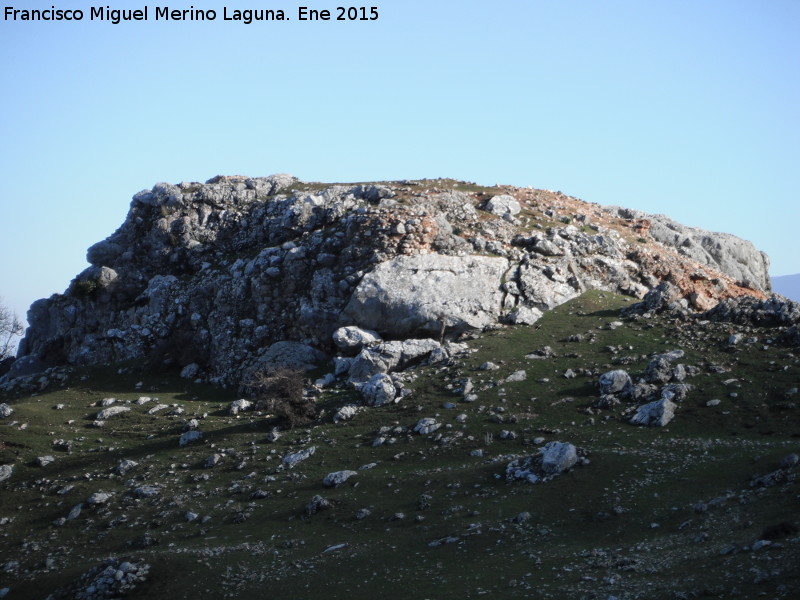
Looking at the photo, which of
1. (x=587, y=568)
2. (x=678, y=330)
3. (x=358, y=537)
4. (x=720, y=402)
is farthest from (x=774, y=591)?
(x=678, y=330)

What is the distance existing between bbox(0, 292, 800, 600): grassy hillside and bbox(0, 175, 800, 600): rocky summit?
5.6 inches

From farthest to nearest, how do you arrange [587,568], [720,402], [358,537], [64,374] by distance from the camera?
[64,374] → [720,402] → [358,537] → [587,568]

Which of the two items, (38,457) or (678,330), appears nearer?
(38,457)

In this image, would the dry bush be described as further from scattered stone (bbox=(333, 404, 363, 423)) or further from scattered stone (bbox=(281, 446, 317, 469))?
scattered stone (bbox=(281, 446, 317, 469))

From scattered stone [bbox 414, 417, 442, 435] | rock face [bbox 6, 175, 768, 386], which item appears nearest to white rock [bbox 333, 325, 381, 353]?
rock face [bbox 6, 175, 768, 386]

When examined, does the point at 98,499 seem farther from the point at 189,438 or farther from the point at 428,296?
the point at 428,296

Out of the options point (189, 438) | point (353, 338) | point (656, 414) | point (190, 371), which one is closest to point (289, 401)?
point (189, 438)

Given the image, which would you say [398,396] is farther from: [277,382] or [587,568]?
[587,568]

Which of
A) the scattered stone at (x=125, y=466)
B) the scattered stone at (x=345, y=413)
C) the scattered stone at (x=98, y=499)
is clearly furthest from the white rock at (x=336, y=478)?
the scattered stone at (x=125, y=466)

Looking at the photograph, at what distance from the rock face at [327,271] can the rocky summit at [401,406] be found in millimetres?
251

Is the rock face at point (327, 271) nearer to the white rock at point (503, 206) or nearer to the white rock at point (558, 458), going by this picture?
the white rock at point (503, 206)

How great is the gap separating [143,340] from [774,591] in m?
57.7

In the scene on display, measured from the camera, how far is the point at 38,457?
144 feet

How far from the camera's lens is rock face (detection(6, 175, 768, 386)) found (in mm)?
56312
